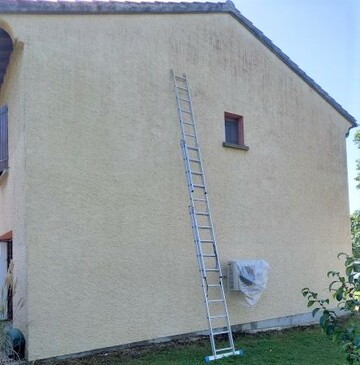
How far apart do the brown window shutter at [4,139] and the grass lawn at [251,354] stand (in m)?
3.81

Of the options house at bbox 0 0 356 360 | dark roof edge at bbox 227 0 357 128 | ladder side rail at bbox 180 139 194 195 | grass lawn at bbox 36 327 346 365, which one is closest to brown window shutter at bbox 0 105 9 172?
house at bbox 0 0 356 360

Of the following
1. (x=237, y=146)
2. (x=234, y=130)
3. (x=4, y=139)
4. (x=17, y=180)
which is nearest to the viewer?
(x=17, y=180)

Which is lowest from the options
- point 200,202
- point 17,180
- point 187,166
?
point 200,202

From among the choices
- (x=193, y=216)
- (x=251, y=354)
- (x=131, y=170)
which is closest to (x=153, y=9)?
(x=131, y=170)

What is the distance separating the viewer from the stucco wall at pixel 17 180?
23.2 ft

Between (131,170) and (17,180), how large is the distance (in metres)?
1.94

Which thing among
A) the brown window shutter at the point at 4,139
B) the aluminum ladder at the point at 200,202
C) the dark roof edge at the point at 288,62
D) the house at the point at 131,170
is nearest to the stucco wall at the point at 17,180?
the house at the point at 131,170

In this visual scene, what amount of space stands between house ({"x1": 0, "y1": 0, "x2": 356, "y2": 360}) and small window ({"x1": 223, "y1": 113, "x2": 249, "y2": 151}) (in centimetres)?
3

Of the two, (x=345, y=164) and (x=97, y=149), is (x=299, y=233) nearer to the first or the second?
(x=345, y=164)

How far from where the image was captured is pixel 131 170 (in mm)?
8219

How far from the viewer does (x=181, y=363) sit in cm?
690

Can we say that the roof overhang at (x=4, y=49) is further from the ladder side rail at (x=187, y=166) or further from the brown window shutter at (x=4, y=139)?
the ladder side rail at (x=187, y=166)

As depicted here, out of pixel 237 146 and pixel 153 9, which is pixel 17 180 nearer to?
pixel 153 9

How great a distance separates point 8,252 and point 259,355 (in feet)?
16.6
